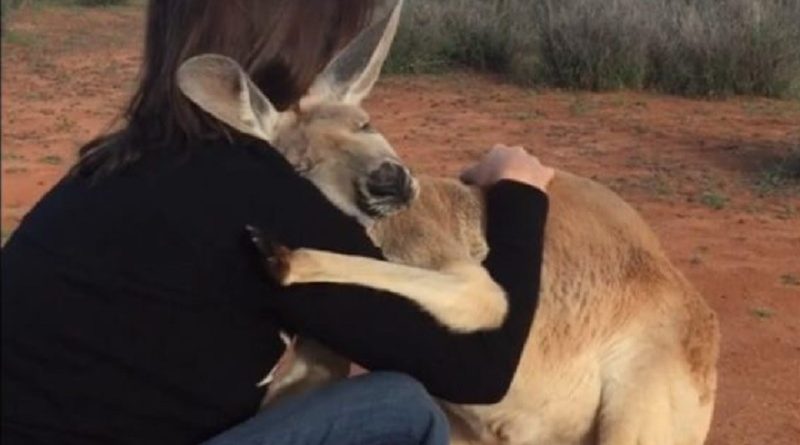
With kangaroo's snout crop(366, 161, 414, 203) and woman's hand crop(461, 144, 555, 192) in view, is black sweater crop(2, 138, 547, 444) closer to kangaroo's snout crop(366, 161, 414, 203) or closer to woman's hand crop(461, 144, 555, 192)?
kangaroo's snout crop(366, 161, 414, 203)

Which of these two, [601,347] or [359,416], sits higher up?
[359,416]

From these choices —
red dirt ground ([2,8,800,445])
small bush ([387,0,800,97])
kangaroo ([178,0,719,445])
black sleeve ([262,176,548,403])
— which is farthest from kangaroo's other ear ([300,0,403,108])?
small bush ([387,0,800,97])

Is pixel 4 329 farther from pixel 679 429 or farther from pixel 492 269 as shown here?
pixel 679 429

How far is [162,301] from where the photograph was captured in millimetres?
2674

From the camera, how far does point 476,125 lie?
13.9 m

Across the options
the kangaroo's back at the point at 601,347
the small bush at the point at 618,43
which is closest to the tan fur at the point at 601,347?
the kangaroo's back at the point at 601,347

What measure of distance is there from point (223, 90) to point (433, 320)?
1.98 ft

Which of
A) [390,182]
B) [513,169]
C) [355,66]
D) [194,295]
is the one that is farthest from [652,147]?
[194,295]

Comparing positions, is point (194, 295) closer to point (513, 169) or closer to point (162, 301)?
point (162, 301)

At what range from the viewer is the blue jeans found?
3002 millimetres

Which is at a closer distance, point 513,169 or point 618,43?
point 513,169

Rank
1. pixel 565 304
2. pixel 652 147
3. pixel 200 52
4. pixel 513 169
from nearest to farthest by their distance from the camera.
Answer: pixel 200 52 → pixel 513 169 → pixel 565 304 → pixel 652 147

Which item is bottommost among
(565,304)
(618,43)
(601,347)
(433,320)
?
(618,43)

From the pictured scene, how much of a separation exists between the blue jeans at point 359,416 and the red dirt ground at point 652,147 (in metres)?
0.71
